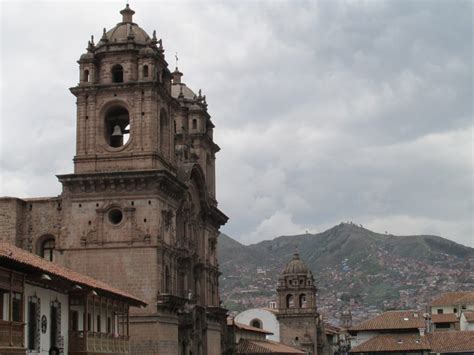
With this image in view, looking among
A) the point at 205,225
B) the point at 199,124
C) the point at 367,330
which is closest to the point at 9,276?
the point at 205,225

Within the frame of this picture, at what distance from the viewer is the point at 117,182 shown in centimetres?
4691

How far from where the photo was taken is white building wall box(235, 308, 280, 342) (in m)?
89.8

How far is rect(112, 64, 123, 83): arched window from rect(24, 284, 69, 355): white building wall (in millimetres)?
18867

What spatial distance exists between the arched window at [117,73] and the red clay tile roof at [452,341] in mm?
41145

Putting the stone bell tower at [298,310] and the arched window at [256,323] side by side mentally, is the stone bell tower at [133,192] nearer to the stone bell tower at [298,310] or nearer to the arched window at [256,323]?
the stone bell tower at [298,310]

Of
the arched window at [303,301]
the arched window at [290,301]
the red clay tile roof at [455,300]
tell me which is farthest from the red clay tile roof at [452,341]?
the red clay tile roof at [455,300]

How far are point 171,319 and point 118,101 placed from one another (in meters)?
11.7

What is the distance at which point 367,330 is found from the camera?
85.1 meters

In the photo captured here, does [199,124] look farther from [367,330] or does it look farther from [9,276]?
[9,276]

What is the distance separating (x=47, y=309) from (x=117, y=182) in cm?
1658

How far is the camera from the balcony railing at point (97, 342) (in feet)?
108

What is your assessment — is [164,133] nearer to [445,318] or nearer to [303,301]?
[303,301]

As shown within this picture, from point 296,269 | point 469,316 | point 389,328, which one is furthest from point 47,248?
point 469,316

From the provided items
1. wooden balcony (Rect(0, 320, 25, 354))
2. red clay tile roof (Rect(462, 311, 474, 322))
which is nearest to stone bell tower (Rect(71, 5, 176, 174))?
wooden balcony (Rect(0, 320, 25, 354))
